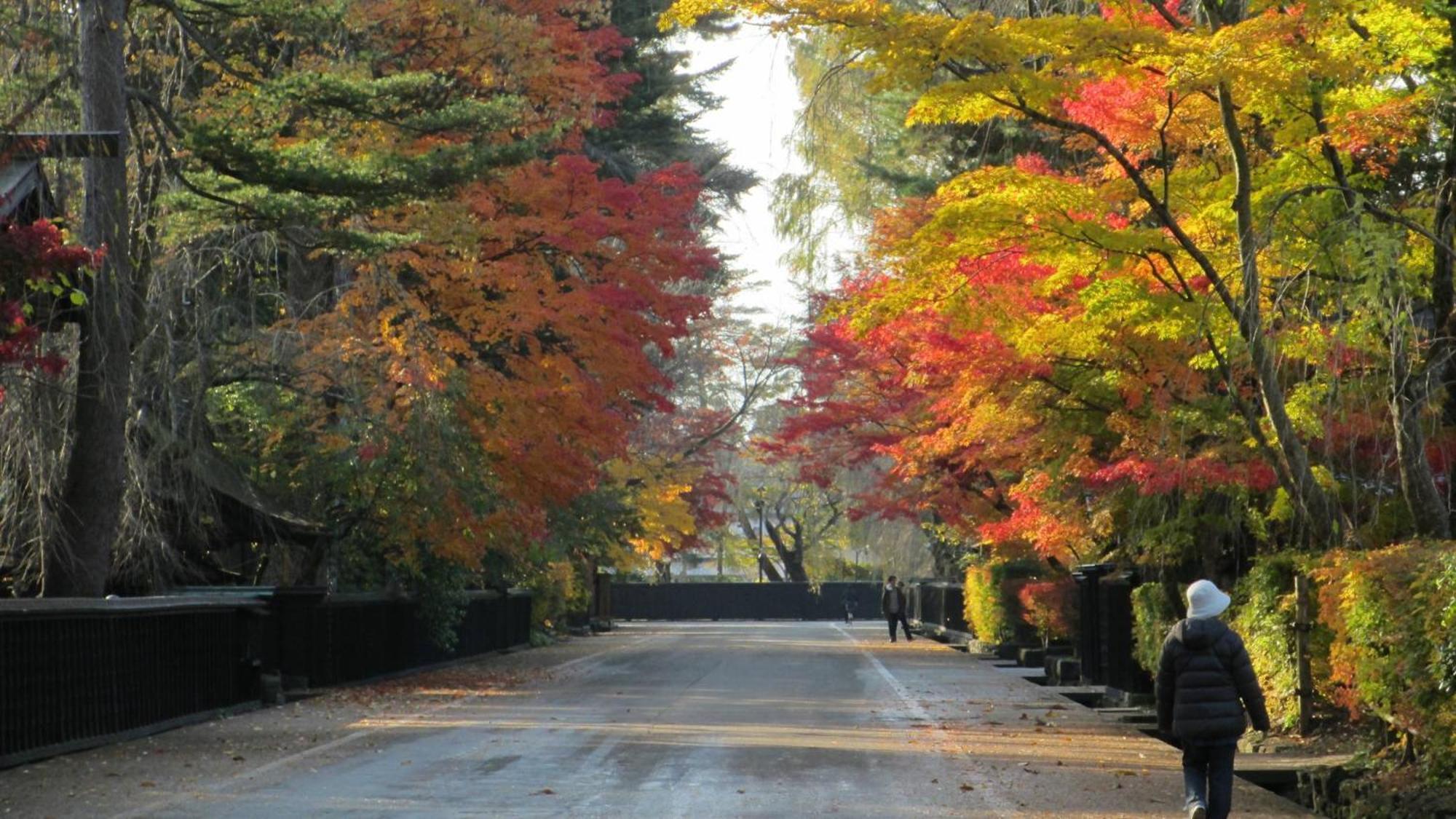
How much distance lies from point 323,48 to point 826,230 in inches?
485

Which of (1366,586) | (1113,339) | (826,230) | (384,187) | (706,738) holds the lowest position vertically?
(706,738)

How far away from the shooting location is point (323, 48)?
81.4 ft

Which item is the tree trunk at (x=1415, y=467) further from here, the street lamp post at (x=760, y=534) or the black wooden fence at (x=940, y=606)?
the street lamp post at (x=760, y=534)

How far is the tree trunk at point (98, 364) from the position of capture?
1777cm

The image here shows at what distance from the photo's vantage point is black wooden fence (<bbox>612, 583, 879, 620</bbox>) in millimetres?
82938

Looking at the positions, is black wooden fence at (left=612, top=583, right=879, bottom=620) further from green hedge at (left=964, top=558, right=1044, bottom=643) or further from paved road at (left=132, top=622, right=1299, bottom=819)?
paved road at (left=132, top=622, right=1299, bottom=819)

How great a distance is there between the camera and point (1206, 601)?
10234 millimetres

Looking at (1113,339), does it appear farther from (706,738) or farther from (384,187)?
(384,187)

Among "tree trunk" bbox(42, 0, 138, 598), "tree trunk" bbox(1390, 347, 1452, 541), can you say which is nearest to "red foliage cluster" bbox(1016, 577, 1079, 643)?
"tree trunk" bbox(1390, 347, 1452, 541)

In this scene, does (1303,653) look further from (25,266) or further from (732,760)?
(25,266)

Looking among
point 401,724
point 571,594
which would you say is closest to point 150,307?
point 401,724

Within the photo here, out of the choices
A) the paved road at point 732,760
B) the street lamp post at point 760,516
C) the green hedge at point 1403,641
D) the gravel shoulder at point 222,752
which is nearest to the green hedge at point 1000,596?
the paved road at point 732,760

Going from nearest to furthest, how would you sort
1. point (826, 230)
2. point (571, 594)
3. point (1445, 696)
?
point (1445, 696) → point (826, 230) → point (571, 594)

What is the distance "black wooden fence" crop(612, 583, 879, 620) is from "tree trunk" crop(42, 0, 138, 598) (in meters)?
64.4
